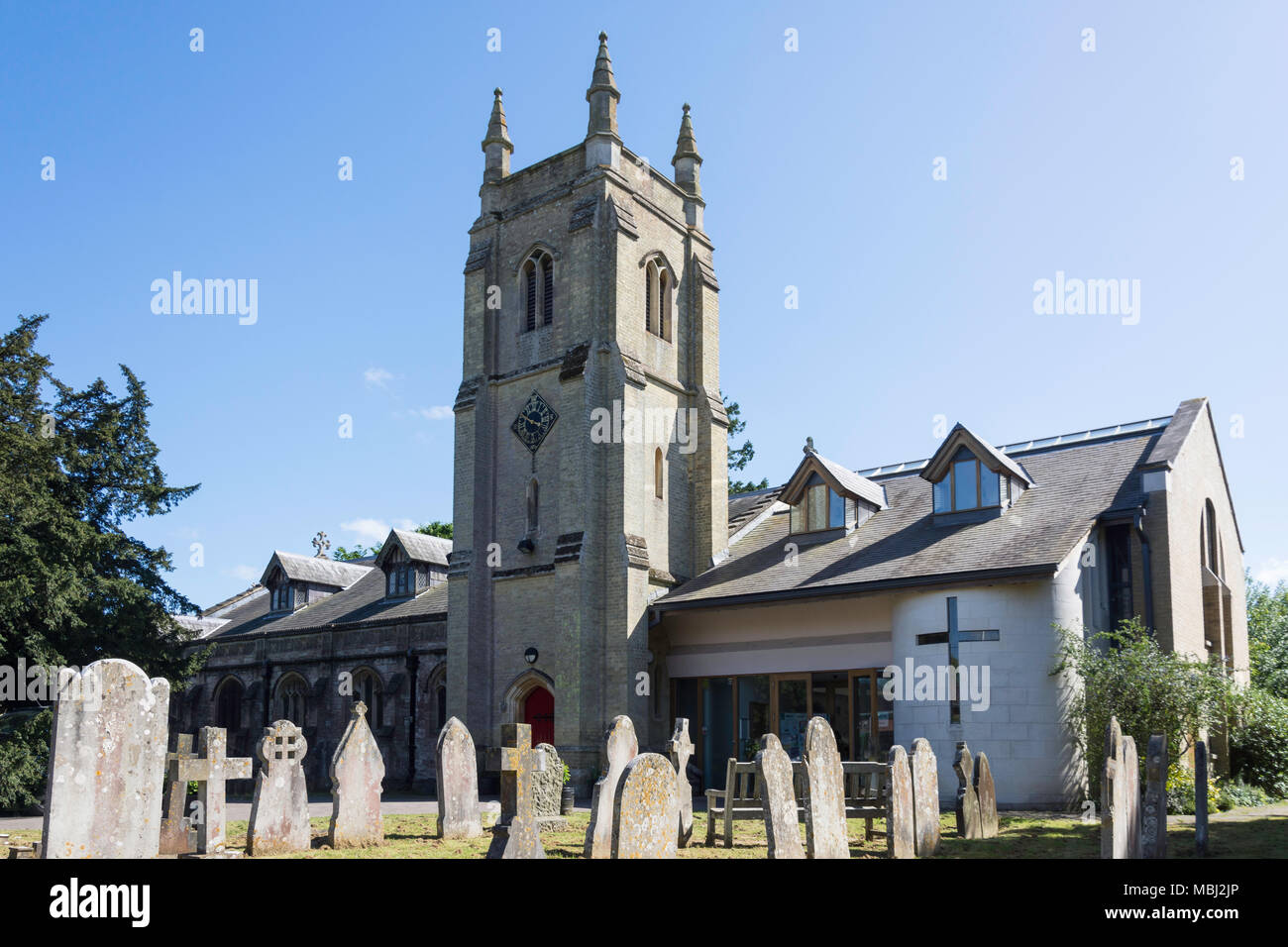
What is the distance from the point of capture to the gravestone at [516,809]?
10.1 metres

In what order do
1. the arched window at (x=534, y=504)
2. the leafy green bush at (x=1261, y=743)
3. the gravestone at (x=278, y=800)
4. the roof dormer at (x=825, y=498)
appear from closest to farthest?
the gravestone at (x=278, y=800) → the leafy green bush at (x=1261, y=743) → the roof dormer at (x=825, y=498) → the arched window at (x=534, y=504)

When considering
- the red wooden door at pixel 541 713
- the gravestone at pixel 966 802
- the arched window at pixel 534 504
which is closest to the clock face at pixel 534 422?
the arched window at pixel 534 504

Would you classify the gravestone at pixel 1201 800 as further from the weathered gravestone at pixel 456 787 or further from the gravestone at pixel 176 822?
the gravestone at pixel 176 822

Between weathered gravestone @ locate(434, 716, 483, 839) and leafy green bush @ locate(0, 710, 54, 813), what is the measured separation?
1243 cm

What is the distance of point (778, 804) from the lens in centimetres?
1162

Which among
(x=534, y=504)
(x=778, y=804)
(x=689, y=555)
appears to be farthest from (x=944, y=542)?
(x=778, y=804)

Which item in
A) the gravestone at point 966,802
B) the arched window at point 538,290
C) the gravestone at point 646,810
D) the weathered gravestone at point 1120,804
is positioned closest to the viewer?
the gravestone at point 646,810

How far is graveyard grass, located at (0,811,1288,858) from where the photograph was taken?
13.1m

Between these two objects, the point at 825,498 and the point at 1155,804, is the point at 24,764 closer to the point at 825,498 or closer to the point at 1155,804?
the point at 825,498

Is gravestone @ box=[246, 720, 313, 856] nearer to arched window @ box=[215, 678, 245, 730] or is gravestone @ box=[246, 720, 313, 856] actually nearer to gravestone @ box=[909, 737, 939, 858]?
gravestone @ box=[909, 737, 939, 858]

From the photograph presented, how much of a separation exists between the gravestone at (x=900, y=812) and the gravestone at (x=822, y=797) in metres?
0.70
